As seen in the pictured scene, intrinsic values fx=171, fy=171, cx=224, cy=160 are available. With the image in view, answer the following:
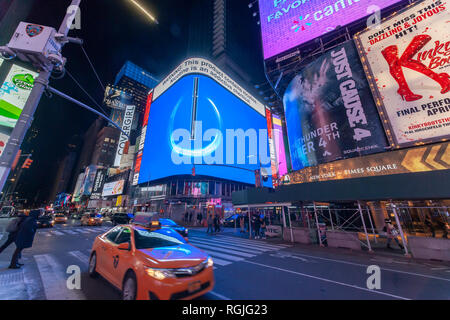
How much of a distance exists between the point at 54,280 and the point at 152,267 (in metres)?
3.97

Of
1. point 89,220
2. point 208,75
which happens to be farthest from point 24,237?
point 208,75

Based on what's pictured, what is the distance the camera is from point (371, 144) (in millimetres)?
14734

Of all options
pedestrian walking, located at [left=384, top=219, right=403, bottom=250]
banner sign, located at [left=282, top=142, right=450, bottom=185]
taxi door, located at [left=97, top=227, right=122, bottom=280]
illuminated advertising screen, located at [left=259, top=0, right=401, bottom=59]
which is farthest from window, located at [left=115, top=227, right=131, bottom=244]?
illuminated advertising screen, located at [left=259, top=0, right=401, bottom=59]

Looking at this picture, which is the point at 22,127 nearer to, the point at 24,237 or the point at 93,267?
the point at 24,237

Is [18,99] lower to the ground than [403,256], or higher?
higher

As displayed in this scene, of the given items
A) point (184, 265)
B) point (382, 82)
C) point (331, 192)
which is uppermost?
point (382, 82)

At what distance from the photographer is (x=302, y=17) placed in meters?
23.5

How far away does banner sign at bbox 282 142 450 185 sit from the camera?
11656mm

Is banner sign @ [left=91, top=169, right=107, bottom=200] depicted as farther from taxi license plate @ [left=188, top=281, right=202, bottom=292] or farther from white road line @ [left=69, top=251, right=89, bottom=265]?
taxi license plate @ [left=188, top=281, right=202, bottom=292]

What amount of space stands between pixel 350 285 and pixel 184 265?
5.05 m

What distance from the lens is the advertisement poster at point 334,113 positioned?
1533cm
